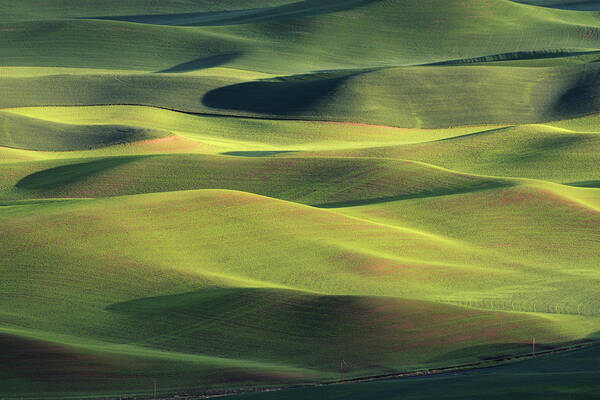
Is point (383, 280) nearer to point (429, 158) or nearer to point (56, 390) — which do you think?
point (56, 390)

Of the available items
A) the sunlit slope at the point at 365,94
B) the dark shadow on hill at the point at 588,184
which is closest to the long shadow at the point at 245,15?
the sunlit slope at the point at 365,94

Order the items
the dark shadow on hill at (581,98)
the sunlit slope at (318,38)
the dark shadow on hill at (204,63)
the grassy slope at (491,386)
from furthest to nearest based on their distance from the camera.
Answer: the sunlit slope at (318,38) → the dark shadow on hill at (204,63) → the dark shadow on hill at (581,98) → the grassy slope at (491,386)

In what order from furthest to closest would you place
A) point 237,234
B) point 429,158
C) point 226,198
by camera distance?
1. point 429,158
2. point 226,198
3. point 237,234

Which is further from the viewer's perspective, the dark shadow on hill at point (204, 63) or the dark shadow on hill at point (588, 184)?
the dark shadow on hill at point (204, 63)

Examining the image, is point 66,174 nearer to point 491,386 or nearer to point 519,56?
point 491,386

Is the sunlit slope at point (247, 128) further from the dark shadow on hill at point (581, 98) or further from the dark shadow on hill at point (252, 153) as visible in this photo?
the dark shadow on hill at point (581, 98)

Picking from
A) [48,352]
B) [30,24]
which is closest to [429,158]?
[48,352]
